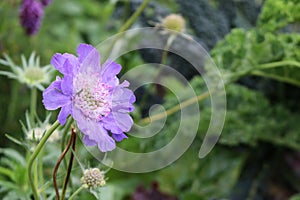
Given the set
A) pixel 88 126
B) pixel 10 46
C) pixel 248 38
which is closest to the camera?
pixel 88 126

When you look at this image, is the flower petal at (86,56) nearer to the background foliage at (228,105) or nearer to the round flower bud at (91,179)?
the round flower bud at (91,179)

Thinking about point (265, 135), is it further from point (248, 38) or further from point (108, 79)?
point (108, 79)

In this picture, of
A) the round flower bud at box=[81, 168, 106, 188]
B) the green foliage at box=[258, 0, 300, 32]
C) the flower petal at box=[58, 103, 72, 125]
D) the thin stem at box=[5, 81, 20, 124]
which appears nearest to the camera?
the flower petal at box=[58, 103, 72, 125]

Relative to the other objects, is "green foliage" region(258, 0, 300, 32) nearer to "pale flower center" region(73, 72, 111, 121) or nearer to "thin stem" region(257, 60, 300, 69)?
"thin stem" region(257, 60, 300, 69)

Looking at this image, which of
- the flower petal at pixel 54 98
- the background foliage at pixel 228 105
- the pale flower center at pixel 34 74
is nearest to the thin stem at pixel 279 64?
the background foliage at pixel 228 105

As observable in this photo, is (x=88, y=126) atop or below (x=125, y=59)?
atop

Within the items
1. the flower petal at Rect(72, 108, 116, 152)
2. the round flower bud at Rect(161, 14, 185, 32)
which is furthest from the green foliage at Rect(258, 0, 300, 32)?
the flower petal at Rect(72, 108, 116, 152)

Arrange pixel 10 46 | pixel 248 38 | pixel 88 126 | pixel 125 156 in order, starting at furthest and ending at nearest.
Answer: pixel 10 46, pixel 125 156, pixel 248 38, pixel 88 126

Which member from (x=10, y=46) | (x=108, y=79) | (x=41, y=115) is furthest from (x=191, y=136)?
(x=108, y=79)
